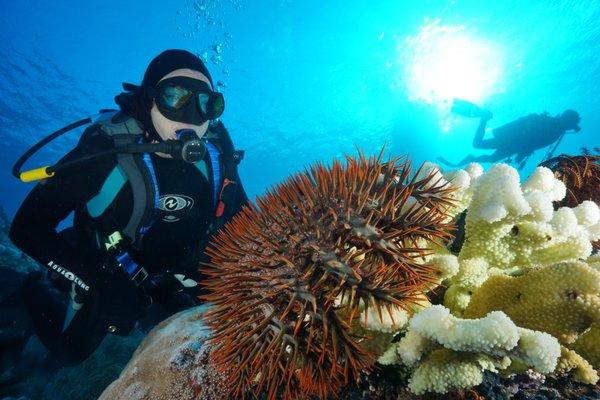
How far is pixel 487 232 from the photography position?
6.83 feet

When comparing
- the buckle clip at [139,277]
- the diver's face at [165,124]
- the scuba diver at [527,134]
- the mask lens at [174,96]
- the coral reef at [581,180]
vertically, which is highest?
the scuba diver at [527,134]

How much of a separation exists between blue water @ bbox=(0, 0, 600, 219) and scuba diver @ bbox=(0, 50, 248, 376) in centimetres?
1985

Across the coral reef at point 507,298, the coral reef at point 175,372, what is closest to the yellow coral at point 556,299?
the coral reef at point 507,298

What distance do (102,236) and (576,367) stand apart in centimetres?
543

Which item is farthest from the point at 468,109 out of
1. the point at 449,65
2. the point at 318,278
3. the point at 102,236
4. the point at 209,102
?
the point at 318,278

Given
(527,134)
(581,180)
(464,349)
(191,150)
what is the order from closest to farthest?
(464,349), (581,180), (191,150), (527,134)

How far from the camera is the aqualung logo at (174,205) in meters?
5.01

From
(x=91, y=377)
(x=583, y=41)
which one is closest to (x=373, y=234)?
(x=91, y=377)

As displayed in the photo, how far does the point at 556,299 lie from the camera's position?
1.57 m

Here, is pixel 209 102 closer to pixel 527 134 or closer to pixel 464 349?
pixel 464 349

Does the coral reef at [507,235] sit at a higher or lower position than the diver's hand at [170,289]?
higher

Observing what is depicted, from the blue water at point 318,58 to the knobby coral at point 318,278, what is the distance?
22556 millimetres

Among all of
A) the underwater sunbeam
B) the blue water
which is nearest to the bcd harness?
the blue water

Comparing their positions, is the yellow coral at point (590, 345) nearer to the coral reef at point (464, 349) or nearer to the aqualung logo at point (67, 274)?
the coral reef at point (464, 349)
